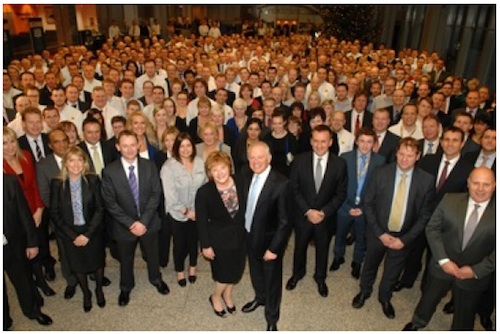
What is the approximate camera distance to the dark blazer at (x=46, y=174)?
11.7ft

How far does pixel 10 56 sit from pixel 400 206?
14521mm

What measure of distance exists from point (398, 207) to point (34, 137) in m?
3.76

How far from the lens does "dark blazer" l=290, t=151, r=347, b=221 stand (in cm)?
360

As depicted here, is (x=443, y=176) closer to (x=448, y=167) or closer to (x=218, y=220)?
(x=448, y=167)

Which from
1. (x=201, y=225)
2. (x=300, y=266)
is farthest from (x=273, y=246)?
(x=300, y=266)

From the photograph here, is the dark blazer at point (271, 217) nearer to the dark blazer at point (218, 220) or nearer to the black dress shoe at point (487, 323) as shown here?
the dark blazer at point (218, 220)

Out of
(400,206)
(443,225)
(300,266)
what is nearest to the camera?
(443,225)

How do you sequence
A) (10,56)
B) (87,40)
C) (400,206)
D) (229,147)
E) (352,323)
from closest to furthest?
(400,206) → (352,323) → (229,147) → (10,56) → (87,40)

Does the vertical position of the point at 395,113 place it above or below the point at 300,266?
above

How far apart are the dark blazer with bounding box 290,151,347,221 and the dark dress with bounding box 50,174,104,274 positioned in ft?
5.79

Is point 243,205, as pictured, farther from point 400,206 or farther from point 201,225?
point 400,206

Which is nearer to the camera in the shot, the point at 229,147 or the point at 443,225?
the point at 443,225

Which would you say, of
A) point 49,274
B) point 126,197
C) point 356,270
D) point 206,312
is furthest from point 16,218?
point 356,270

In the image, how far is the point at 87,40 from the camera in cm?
1825
